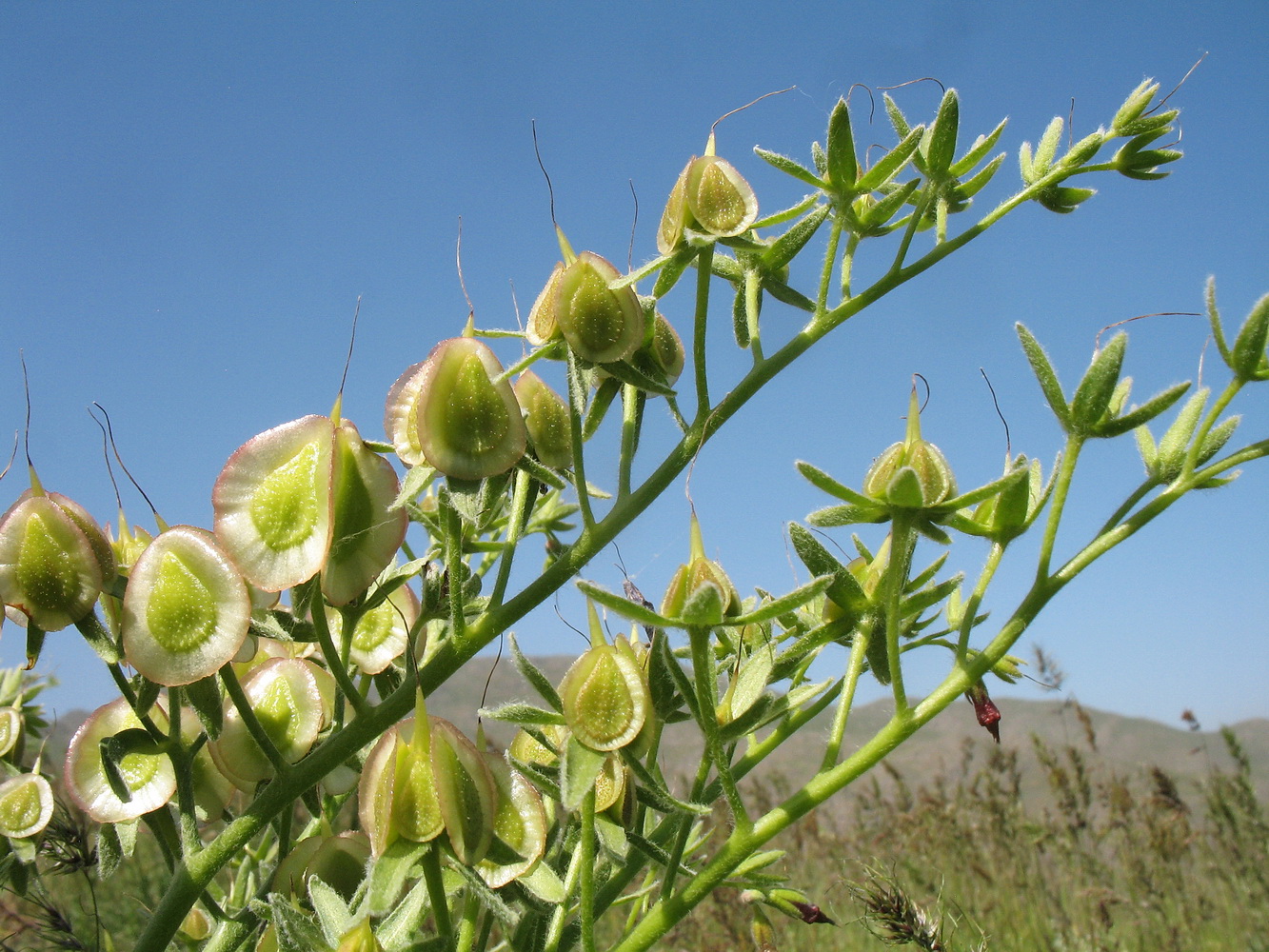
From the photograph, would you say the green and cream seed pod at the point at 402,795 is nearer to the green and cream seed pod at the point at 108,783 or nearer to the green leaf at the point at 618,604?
the green leaf at the point at 618,604

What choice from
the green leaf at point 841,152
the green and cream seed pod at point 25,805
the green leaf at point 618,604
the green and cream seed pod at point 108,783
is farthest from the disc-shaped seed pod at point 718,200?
the green and cream seed pod at point 25,805

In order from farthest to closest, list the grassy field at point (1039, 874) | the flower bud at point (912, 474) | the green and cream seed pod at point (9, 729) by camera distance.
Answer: the grassy field at point (1039, 874)
the green and cream seed pod at point (9, 729)
the flower bud at point (912, 474)

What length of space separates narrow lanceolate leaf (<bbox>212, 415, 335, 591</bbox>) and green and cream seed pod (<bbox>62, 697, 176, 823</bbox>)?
1.05 feet

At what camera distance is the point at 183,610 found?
0.94 m

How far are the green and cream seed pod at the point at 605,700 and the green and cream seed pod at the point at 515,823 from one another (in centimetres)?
9

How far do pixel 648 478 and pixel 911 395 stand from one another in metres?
0.31

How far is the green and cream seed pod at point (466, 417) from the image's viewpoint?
0.98 m

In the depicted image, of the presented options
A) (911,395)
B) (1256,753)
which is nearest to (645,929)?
(911,395)

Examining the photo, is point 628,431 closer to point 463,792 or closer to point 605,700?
point 605,700

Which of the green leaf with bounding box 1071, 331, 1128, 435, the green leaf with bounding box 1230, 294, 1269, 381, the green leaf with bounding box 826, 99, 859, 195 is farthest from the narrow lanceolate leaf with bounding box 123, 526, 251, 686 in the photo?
the green leaf with bounding box 1230, 294, 1269, 381

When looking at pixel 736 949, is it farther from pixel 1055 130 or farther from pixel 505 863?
pixel 1055 130

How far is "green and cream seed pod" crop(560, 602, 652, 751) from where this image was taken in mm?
942

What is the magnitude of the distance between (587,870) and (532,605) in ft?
0.94

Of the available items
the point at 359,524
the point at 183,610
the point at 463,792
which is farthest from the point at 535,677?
the point at 183,610
